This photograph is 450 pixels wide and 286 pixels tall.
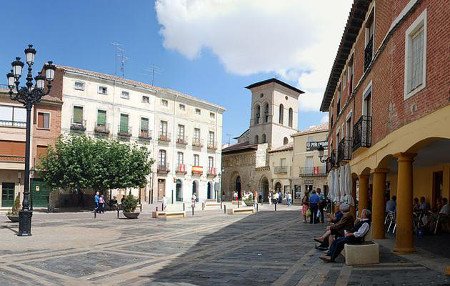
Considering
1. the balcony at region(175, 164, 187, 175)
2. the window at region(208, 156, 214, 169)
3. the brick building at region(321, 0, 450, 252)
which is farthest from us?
the window at region(208, 156, 214, 169)

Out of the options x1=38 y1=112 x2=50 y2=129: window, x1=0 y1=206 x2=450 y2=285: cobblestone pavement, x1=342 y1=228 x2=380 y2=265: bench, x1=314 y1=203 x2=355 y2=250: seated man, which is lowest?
x1=0 y1=206 x2=450 y2=285: cobblestone pavement

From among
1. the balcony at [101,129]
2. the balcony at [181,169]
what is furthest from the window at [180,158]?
the balcony at [101,129]

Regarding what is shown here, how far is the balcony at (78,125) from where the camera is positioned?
1495 inches

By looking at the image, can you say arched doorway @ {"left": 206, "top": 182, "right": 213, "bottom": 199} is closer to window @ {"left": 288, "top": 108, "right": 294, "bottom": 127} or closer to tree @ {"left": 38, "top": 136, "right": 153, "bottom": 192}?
window @ {"left": 288, "top": 108, "right": 294, "bottom": 127}

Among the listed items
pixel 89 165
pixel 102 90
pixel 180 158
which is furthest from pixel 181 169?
pixel 89 165

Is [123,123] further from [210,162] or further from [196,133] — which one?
[210,162]

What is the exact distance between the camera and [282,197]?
53594 mm

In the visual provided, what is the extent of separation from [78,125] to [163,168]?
10162mm

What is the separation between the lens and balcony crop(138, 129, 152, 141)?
4334 cm

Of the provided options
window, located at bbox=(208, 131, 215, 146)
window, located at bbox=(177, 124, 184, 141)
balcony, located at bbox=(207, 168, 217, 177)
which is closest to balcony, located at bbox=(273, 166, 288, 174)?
balcony, located at bbox=(207, 168, 217, 177)

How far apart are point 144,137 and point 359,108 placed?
30024 millimetres

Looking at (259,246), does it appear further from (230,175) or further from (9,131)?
(230,175)

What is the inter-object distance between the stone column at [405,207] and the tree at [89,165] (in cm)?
2450

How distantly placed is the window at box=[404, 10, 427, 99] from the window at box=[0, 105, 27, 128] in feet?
102
